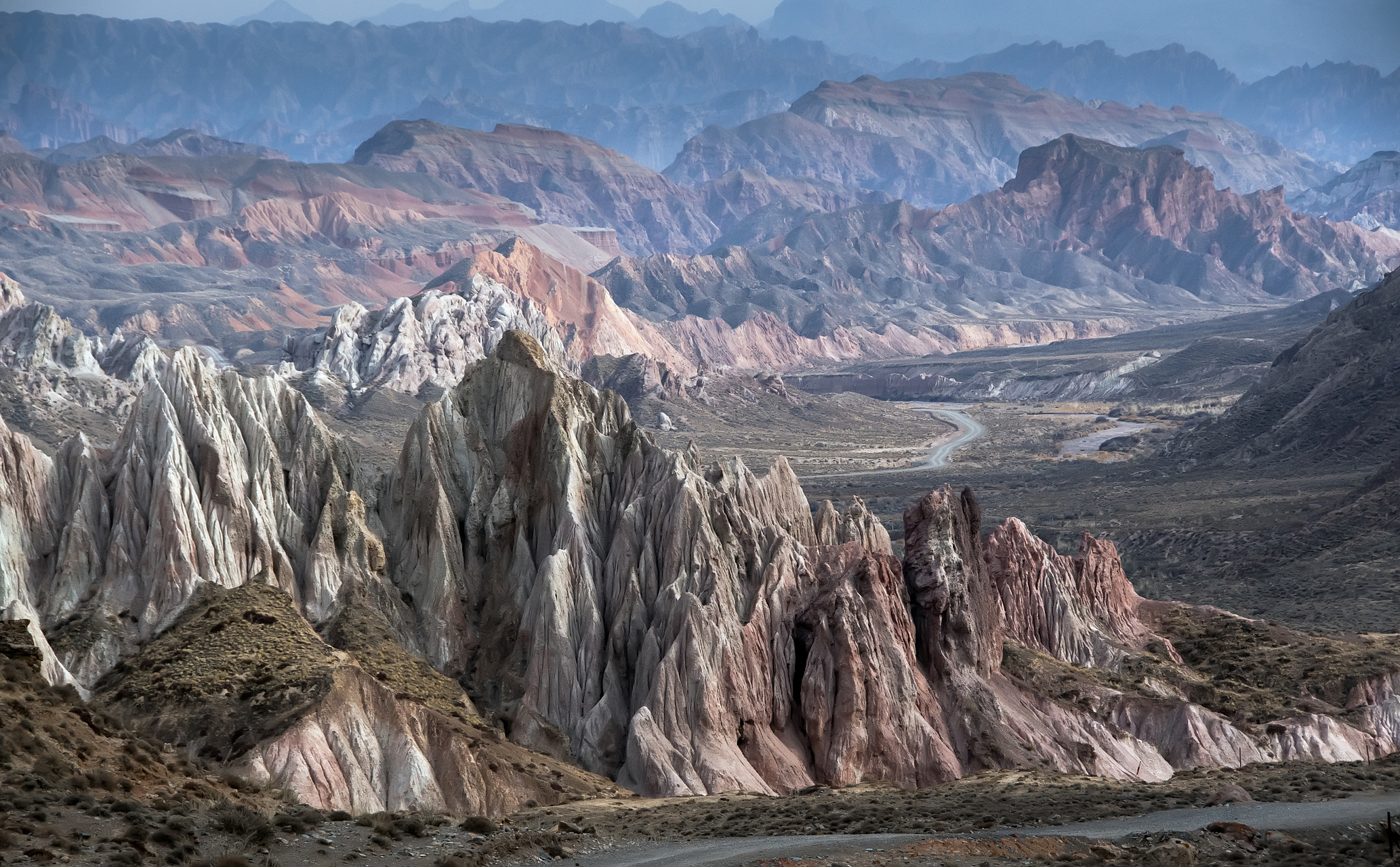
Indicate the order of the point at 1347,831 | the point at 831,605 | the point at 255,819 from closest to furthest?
the point at 255,819 → the point at 1347,831 → the point at 831,605

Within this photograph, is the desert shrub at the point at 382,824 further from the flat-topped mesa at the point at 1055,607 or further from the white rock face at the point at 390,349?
the white rock face at the point at 390,349

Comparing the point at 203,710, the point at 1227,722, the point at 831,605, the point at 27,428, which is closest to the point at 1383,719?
the point at 1227,722

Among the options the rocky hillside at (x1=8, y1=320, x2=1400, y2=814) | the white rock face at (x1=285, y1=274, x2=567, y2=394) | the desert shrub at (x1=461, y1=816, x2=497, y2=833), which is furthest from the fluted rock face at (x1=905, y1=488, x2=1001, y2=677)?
the white rock face at (x1=285, y1=274, x2=567, y2=394)

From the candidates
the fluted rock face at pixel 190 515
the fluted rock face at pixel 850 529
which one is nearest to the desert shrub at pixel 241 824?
the fluted rock face at pixel 190 515

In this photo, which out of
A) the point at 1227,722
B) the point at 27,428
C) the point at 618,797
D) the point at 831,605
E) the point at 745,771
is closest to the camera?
the point at 618,797

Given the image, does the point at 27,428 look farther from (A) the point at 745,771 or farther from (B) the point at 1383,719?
(B) the point at 1383,719

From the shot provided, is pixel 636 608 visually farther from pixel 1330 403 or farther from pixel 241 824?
pixel 1330 403
